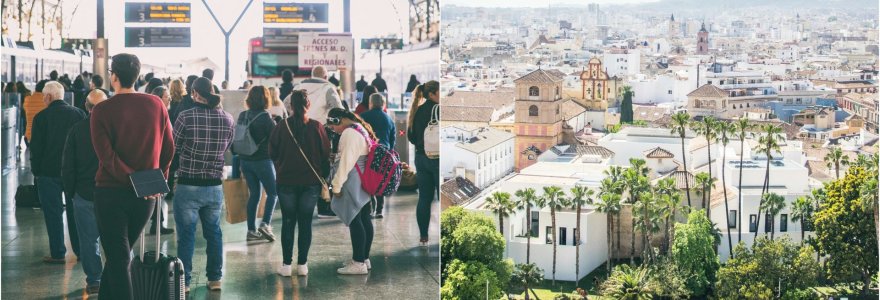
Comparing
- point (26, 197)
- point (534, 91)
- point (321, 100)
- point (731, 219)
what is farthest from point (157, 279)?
point (731, 219)

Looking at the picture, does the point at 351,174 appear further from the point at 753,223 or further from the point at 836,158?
the point at 753,223

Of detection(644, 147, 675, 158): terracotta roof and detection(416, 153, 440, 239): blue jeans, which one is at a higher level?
detection(416, 153, 440, 239): blue jeans

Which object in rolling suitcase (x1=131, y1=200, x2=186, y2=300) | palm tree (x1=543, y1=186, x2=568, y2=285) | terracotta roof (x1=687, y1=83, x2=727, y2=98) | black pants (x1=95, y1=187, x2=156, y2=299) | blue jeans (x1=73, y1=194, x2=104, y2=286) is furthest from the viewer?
palm tree (x1=543, y1=186, x2=568, y2=285)

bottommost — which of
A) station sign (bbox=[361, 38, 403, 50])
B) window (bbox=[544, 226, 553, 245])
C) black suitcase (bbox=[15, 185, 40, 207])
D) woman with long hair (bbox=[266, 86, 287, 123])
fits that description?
window (bbox=[544, 226, 553, 245])

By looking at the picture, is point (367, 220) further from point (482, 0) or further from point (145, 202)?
point (482, 0)

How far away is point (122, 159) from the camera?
4090mm

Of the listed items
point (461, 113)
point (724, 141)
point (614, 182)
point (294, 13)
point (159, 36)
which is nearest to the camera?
point (159, 36)

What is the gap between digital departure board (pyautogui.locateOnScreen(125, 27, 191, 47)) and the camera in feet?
19.3

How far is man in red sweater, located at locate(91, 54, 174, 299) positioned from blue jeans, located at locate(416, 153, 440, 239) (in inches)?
64.5

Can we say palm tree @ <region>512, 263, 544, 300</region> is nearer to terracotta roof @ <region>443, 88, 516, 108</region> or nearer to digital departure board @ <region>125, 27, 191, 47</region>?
terracotta roof @ <region>443, 88, 516, 108</region>

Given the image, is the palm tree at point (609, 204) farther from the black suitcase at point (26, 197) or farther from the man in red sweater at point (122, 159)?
the man in red sweater at point (122, 159)

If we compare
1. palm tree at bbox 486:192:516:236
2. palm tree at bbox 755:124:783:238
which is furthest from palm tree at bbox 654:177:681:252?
palm tree at bbox 486:192:516:236

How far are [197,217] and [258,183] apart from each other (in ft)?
2.30

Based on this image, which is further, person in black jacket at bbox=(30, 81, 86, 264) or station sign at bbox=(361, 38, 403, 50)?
station sign at bbox=(361, 38, 403, 50)
